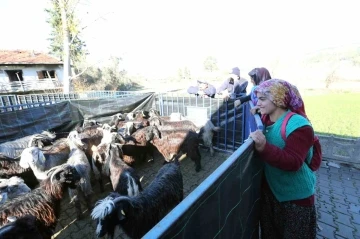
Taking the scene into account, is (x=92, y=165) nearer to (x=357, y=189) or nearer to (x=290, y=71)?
(x=357, y=189)

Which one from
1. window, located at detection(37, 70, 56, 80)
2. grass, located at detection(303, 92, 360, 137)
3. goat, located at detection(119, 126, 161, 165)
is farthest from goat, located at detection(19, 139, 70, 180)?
window, located at detection(37, 70, 56, 80)

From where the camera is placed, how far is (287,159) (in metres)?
1.47

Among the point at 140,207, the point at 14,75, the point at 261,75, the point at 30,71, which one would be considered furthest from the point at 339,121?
the point at 14,75

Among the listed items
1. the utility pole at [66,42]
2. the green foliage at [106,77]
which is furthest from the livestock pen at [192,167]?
the green foliage at [106,77]

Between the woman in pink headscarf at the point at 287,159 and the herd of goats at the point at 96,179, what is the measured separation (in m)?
1.91

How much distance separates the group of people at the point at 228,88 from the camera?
6.85 meters

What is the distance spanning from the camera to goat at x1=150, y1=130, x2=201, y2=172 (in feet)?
19.5

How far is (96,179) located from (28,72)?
2745 cm

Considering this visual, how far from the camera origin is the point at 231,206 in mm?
1454

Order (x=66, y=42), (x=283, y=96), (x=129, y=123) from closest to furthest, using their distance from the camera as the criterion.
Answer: (x=283, y=96), (x=129, y=123), (x=66, y=42)

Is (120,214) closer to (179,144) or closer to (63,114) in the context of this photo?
(179,144)

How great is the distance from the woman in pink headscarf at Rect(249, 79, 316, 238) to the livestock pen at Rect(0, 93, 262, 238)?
0.44 ft

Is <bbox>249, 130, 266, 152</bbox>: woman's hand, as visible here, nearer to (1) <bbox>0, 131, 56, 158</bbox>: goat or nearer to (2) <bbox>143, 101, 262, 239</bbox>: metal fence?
(2) <bbox>143, 101, 262, 239</bbox>: metal fence

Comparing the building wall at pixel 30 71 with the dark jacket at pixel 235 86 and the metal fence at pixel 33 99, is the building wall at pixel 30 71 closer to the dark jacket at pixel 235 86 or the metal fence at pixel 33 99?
the metal fence at pixel 33 99
